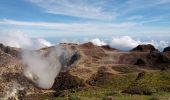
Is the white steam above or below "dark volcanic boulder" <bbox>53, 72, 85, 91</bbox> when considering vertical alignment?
above

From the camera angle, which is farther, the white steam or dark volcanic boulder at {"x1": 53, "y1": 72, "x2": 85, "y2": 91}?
the white steam

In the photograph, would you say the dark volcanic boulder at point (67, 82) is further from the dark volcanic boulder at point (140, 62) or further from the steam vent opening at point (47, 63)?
the dark volcanic boulder at point (140, 62)

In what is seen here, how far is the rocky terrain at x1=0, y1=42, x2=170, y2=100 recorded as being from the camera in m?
39.8

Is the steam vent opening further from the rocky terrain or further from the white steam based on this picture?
the rocky terrain

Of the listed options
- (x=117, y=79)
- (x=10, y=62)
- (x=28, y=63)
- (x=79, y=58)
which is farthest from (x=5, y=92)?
(x=79, y=58)

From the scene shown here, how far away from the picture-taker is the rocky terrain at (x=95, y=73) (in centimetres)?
3978

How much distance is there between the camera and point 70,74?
102125 millimetres

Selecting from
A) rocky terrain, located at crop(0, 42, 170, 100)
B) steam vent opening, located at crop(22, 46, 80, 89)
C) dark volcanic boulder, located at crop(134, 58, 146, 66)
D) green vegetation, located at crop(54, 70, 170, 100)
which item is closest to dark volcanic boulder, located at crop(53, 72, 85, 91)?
rocky terrain, located at crop(0, 42, 170, 100)

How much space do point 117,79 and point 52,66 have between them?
142ft

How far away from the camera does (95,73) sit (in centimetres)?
10531

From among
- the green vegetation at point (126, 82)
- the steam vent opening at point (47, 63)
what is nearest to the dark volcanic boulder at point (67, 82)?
the green vegetation at point (126, 82)

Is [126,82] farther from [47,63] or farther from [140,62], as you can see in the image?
[47,63]

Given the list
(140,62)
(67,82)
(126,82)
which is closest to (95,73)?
(67,82)

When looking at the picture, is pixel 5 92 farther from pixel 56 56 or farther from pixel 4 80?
pixel 56 56
